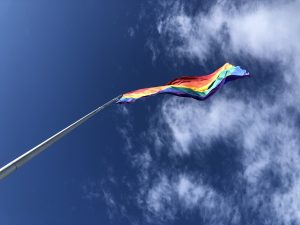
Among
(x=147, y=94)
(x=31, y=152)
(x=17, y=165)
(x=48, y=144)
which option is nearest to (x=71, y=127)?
(x=48, y=144)

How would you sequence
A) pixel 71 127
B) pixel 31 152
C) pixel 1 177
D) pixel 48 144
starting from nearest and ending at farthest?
pixel 1 177
pixel 31 152
pixel 48 144
pixel 71 127

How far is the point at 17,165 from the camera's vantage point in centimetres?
1058

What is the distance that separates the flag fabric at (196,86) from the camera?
22755 mm

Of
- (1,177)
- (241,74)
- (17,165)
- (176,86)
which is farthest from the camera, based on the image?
(176,86)

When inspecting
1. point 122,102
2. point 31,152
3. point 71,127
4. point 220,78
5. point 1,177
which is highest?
point 122,102

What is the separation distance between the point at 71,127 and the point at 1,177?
195 inches

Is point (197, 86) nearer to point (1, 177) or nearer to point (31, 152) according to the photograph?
point (31, 152)

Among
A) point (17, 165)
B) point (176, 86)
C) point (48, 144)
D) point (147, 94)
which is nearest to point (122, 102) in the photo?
point (147, 94)

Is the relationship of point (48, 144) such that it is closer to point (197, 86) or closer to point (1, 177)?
point (1, 177)

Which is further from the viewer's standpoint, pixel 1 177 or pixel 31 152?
pixel 31 152

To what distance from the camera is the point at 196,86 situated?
24.2 metres

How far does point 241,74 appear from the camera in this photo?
22438 mm

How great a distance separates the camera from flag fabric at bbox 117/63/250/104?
22755 mm

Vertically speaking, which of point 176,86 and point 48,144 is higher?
point 176,86
